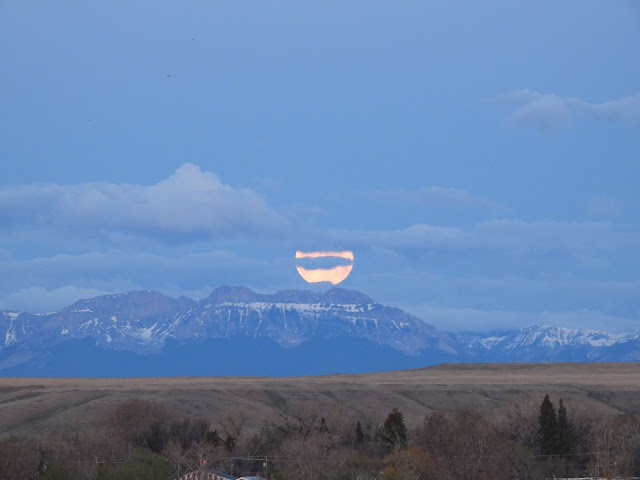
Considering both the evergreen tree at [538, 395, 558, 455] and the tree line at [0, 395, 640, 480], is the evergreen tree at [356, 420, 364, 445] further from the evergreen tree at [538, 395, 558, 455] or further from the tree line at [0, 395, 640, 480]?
the evergreen tree at [538, 395, 558, 455]

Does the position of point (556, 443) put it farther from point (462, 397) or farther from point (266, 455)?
point (462, 397)

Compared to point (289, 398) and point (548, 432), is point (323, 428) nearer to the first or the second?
point (548, 432)

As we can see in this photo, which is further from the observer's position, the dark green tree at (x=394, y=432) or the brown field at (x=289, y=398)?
the brown field at (x=289, y=398)

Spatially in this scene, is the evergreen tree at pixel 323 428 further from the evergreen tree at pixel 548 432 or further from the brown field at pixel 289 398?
the evergreen tree at pixel 548 432

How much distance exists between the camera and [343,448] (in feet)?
336

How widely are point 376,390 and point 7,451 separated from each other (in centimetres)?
8475

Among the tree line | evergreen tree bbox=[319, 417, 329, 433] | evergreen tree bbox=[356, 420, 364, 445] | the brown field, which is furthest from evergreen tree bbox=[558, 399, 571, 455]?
the brown field

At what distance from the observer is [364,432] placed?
116375 millimetres

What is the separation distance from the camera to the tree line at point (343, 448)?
8512 cm

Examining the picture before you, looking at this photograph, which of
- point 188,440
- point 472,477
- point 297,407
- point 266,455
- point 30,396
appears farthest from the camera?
point 30,396

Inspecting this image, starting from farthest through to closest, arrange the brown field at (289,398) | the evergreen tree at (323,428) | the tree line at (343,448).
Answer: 1. the brown field at (289,398)
2. the evergreen tree at (323,428)
3. the tree line at (343,448)

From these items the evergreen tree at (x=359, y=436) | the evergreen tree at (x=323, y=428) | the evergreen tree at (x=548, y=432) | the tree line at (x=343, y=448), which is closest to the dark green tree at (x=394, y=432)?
the tree line at (x=343, y=448)

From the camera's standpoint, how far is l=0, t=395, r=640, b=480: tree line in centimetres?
8512

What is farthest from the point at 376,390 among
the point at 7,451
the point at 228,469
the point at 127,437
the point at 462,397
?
the point at 7,451
